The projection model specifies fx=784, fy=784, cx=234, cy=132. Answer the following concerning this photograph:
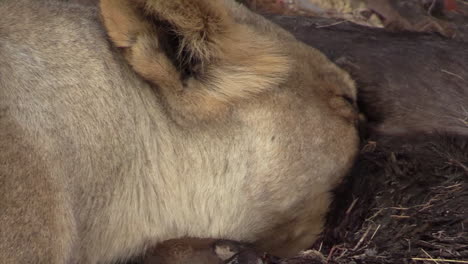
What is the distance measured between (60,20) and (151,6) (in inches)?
13.2

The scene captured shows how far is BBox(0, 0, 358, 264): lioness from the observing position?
1.95 m

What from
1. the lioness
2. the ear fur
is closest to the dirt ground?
the lioness

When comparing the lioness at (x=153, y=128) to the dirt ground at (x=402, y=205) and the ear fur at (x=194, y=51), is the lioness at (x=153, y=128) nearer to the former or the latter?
the ear fur at (x=194, y=51)

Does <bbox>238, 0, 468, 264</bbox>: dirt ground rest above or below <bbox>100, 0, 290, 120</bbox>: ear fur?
below

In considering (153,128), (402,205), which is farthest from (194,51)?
(402,205)

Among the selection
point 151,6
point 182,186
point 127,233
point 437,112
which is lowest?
point 127,233

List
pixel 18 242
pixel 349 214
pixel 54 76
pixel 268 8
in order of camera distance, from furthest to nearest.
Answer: pixel 268 8 < pixel 349 214 < pixel 54 76 < pixel 18 242

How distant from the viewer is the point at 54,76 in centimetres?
207

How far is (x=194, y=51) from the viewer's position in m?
2.08

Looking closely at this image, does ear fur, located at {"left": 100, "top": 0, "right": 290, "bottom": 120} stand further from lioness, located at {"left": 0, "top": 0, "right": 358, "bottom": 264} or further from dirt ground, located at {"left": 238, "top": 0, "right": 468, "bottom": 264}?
dirt ground, located at {"left": 238, "top": 0, "right": 468, "bottom": 264}

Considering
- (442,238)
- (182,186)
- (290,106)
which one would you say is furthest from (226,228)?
(442,238)

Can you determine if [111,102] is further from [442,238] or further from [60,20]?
[442,238]

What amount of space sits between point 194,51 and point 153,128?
0.24m

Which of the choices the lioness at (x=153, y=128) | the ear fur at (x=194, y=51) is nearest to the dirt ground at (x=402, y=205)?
the lioness at (x=153, y=128)
